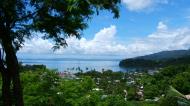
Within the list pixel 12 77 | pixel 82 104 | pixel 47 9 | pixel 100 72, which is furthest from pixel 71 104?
pixel 100 72

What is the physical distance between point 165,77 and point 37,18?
3295 cm

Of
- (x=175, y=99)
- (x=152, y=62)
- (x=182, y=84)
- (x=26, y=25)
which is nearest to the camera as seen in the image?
(x=175, y=99)

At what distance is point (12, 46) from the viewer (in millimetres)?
13711

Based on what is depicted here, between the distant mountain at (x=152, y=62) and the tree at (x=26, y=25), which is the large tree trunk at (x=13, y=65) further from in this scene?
the distant mountain at (x=152, y=62)

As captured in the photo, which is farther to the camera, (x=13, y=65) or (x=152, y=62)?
(x=152, y=62)

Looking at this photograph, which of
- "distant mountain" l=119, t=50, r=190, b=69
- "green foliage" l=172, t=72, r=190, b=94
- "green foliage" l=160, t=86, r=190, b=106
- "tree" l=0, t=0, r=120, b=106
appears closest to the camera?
"green foliage" l=160, t=86, r=190, b=106

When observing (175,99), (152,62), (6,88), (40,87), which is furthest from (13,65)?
(152,62)

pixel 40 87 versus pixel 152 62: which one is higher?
pixel 152 62

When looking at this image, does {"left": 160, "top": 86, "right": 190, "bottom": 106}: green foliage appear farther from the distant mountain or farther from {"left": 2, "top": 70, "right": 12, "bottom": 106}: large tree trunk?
the distant mountain

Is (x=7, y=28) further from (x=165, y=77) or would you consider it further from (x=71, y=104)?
(x=165, y=77)

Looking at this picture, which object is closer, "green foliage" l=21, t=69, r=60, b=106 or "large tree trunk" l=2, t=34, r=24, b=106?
"large tree trunk" l=2, t=34, r=24, b=106

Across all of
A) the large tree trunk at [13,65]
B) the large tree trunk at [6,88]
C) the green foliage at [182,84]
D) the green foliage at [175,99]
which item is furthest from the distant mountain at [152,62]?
the green foliage at [175,99]

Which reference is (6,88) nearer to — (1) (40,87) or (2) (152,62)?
(1) (40,87)

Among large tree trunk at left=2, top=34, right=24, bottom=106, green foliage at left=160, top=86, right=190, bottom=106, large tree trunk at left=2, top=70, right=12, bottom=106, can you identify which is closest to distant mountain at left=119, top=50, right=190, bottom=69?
large tree trunk at left=2, top=70, right=12, bottom=106
